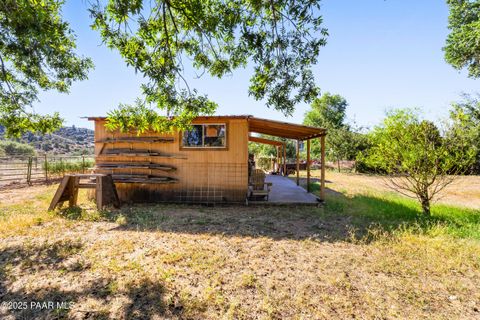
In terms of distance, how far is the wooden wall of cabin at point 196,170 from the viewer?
798cm

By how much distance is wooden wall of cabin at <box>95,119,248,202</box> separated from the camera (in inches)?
314

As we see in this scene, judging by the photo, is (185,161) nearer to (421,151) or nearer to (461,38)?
(421,151)

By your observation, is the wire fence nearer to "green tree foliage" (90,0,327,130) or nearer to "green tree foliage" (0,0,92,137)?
"green tree foliage" (0,0,92,137)

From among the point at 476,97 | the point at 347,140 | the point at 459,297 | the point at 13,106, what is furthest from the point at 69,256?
the point at 476,97

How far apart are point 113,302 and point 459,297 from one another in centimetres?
403

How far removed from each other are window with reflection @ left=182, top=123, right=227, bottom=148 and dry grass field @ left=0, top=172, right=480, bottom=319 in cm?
Result: 268

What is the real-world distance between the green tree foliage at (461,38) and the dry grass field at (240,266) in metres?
12.9

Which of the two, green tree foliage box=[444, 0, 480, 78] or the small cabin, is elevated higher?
green tree foliage box=[444, 0, 480, 78]

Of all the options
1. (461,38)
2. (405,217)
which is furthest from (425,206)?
(461,38)

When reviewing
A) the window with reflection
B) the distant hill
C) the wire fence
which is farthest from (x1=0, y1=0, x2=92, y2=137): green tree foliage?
the distant hill

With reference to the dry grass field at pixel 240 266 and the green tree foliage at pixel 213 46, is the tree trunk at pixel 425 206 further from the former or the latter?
the green tree foliage at pixel 213 46

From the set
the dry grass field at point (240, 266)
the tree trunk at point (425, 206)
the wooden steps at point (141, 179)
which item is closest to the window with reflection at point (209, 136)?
the wooden steps at point (141, 179)

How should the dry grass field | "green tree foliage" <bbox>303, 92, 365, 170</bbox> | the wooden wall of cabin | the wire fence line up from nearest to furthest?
the dry grass field, the wooden wall of cabin, the wire fence, "green tree foliage" <bbox>303, 92, 365, 170</bbox>

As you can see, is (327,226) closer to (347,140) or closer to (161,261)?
(161,261)
